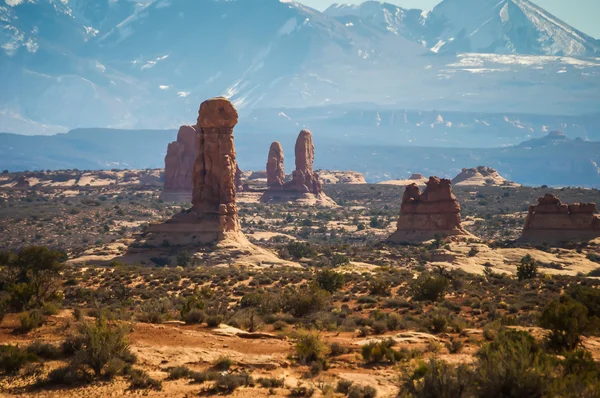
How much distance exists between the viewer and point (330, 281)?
37.8m

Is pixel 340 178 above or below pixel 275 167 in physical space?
below

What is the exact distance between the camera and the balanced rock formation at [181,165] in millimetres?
114938

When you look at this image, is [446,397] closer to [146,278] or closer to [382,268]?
[146,278]

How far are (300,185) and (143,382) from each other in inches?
4181

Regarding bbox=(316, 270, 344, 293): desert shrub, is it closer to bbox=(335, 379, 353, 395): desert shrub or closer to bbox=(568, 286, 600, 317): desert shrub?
bbox=(568, 286, 600, 317): desert shrub

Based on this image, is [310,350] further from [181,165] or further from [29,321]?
[181,165]

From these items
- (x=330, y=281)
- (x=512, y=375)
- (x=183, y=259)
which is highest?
(x=512, y=375)

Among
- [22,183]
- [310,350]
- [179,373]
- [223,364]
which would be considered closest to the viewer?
[179,373]

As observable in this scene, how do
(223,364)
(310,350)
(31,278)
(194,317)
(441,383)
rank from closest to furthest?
1. (441,383)
2. (223,364)
3. (310,350)
4. (194,317)
5. (31,278)

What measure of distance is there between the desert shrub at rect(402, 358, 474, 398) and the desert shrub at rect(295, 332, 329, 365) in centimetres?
361

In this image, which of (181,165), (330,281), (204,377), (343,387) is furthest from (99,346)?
(181,165)

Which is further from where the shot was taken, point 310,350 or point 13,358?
point 310,350

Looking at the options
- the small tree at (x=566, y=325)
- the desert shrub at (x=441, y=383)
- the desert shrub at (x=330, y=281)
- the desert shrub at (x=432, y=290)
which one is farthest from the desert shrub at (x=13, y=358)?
the desert shrub at (x=330, y=281)

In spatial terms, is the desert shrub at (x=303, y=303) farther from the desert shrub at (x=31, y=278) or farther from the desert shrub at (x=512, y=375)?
the desert shrub at (x=512, y=375)
